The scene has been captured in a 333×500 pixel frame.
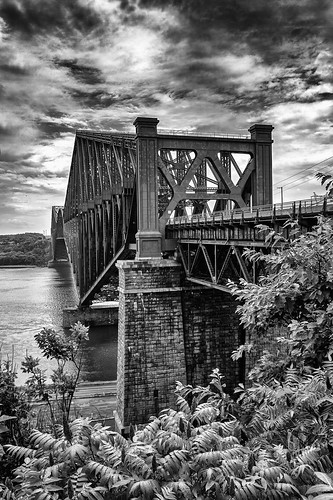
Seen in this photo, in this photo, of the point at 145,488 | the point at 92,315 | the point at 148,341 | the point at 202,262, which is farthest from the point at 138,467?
the point at 92,315

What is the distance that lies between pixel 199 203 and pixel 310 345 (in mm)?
27991

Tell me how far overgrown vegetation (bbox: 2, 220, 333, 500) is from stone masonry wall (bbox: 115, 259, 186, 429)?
15.1 m

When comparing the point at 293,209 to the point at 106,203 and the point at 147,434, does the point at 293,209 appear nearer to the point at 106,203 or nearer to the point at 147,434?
the point at 147,434

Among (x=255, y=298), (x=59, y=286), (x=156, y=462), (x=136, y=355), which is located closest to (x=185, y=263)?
(x=136, y=355)

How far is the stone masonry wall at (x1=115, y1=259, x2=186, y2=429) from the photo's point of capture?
2081cm

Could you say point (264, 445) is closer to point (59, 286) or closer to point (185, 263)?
point (185, 263)

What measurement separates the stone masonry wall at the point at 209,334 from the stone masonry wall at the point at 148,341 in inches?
23.3

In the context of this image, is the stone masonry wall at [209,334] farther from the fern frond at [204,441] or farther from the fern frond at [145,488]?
the fern frond at [145,488]

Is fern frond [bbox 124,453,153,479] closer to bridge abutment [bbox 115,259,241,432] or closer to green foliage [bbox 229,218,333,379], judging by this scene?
green foliage [bbox 229,218,333,379]

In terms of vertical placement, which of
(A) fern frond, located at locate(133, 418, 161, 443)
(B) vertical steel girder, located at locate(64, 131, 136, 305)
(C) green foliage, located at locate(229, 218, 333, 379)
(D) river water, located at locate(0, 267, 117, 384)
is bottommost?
(D) river water, located at locate(0, 267, 117, 384)

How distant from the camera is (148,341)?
21328 mm

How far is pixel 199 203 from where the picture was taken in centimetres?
3300

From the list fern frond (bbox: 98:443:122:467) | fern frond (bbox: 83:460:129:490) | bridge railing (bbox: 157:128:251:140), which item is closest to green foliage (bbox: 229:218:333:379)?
fern frond (bbox: 98:443:122:467)

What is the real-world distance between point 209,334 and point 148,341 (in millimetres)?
3455
